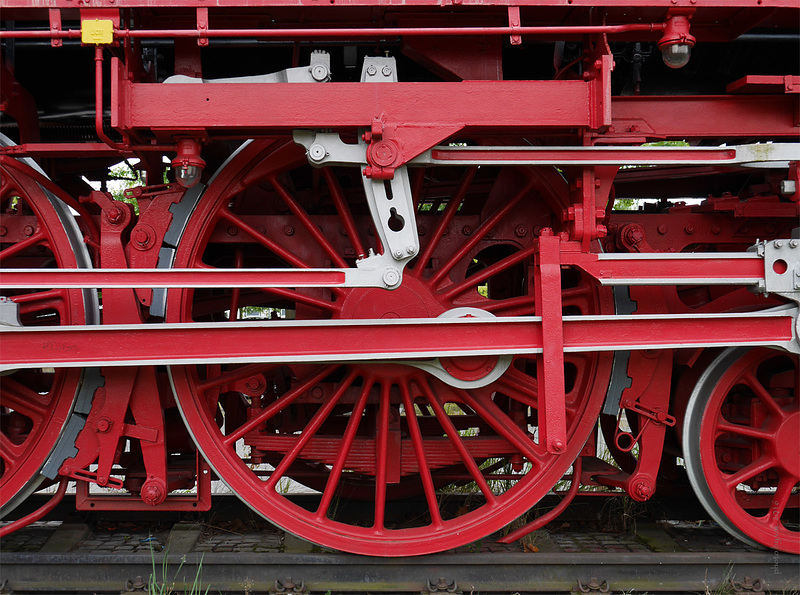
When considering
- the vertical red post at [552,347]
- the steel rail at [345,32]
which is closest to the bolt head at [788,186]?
the steel rail at [345,32]

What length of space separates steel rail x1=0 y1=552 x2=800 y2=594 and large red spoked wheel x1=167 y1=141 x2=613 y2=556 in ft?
Answer: 0.52

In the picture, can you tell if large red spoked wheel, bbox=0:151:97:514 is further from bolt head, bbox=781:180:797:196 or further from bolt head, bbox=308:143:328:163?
bolt head, bbox=781:180:797:196

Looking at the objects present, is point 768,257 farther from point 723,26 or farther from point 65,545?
point 65,545

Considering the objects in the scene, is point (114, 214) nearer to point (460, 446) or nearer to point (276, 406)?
point (276, 406)

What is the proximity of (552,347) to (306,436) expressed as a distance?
1.25 metres

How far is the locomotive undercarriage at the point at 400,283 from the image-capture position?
2.55 meters

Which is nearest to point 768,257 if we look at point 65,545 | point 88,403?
point 88,403

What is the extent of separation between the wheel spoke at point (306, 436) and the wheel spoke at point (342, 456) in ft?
0.32

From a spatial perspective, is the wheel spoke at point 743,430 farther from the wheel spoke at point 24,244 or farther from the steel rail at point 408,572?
the wheel spoke at point 24,244

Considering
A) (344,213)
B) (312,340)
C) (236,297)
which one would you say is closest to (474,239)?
(344,213)

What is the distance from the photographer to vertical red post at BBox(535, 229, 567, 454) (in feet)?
8.61

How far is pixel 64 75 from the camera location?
349 centimetres

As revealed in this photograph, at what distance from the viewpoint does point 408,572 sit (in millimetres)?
3025

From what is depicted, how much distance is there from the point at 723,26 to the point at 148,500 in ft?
11.0
